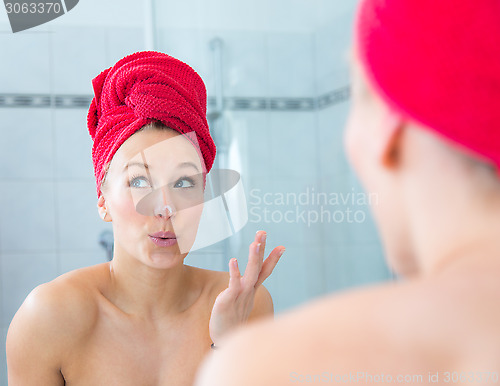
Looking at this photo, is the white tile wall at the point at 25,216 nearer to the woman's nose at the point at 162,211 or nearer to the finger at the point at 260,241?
the woman's nose at the point at 162,211

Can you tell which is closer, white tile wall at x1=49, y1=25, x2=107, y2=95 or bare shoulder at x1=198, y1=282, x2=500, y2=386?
bare shoulder at x1=198, y1=282, x2=500, y2=386

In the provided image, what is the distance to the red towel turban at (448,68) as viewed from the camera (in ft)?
0.92

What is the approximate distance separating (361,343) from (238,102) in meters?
1.40

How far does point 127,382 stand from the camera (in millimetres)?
929

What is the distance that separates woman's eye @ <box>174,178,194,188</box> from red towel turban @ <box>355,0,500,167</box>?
65 centimetres

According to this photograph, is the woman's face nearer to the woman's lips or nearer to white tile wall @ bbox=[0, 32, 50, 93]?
the woman's lips

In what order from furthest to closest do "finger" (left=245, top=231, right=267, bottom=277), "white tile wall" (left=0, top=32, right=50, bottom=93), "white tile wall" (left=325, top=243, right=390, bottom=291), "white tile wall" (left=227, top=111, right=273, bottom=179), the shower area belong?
1. "white tile wall" (left=0, top=32, right=50, bottom=93)
2. "white tile wall" (left=227, top=111, right=273, bottom=179)
3. the shower area
4. "white tile wall" (left=325, top=243, right=390, bottom=291)
5. "finger" (left=245, top=231, right=267, bottom=277)

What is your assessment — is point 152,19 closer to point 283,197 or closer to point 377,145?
point 283,197

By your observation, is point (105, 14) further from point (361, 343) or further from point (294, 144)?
point (361, 343)

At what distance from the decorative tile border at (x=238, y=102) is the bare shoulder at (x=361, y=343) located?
702 millimetres

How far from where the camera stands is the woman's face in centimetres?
89

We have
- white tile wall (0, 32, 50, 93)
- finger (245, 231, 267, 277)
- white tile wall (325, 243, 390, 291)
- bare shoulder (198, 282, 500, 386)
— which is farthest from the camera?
white tile wall (0, 32, 50, 93)

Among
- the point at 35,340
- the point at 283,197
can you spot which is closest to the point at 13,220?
the point at 283,197

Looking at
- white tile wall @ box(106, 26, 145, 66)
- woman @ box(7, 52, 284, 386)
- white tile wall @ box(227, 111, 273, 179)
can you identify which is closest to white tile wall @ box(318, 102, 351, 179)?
white tile wall @ box(227, 111, 273, 179)
